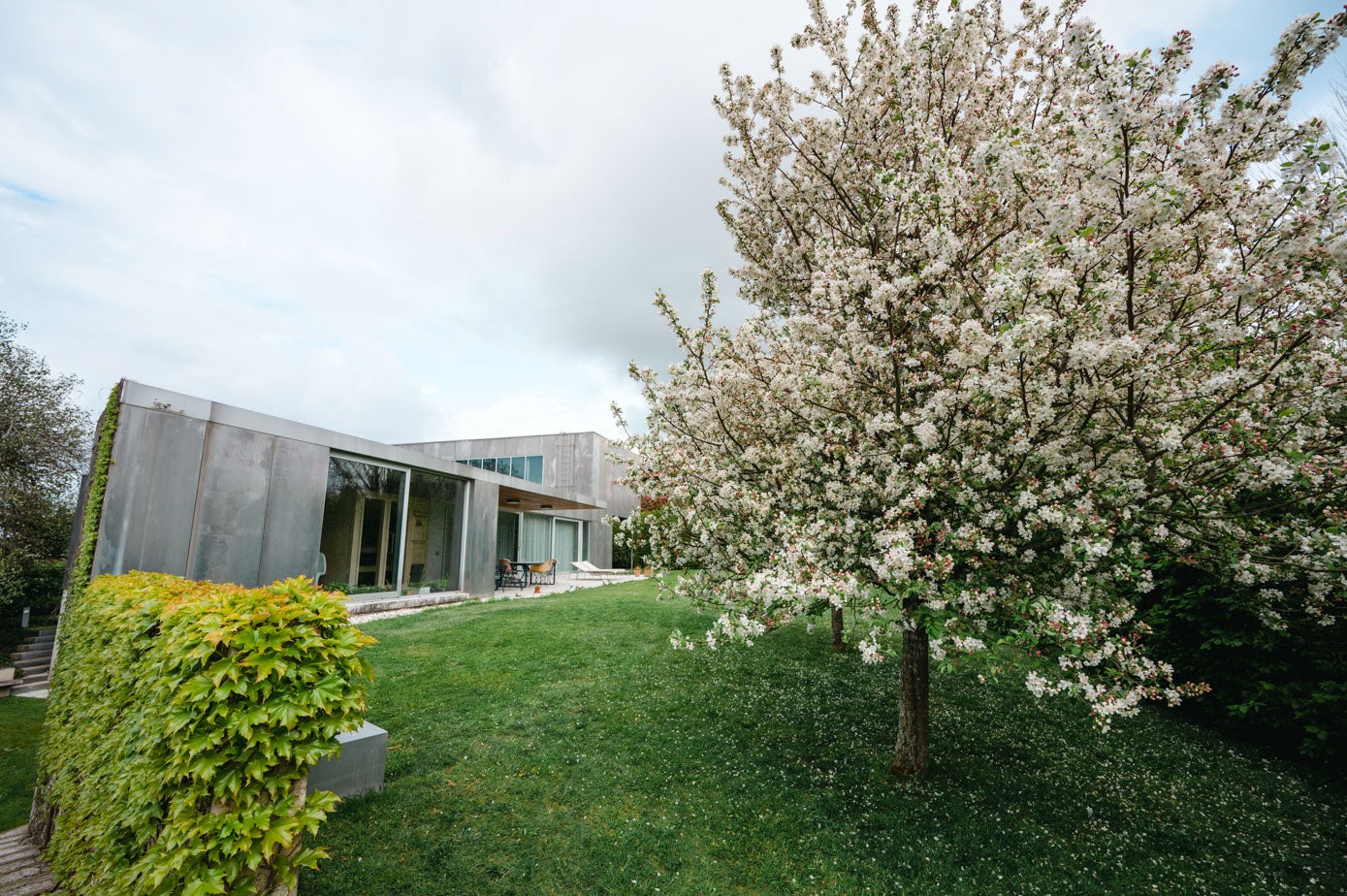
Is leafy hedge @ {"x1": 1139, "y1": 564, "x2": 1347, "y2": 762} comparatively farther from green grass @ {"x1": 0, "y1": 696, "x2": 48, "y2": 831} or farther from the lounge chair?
the lounge chair

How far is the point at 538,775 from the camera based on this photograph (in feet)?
15.1

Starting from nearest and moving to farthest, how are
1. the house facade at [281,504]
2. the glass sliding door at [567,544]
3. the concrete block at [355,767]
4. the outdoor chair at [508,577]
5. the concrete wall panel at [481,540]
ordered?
the concrete block at [355,767] < the house facade at [281,504] < the concrete wall panel at [481,540] < the outdoor chair at [508,577] < the glass sliding door at [567,544]

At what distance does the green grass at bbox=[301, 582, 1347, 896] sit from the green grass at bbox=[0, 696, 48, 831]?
10.4ft

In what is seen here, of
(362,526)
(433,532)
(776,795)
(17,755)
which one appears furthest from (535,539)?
(776,795)

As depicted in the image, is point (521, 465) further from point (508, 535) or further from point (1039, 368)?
point (1039, 368)

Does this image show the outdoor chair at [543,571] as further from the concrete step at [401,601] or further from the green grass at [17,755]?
the green grass at [17,755]

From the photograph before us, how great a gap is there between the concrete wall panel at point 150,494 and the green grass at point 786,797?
396 centimetres

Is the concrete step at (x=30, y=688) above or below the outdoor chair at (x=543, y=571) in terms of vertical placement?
below

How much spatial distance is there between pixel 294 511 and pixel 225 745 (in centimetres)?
931

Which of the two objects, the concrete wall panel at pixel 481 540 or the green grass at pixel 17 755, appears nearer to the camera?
the green grass at pixel 17 755

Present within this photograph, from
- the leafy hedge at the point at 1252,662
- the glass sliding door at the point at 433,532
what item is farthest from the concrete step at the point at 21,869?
the leafy hedge at the point at 1252,662

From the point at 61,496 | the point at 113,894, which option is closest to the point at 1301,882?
the point at 113,894

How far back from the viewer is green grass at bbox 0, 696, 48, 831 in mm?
5002

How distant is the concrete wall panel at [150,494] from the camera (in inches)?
284
